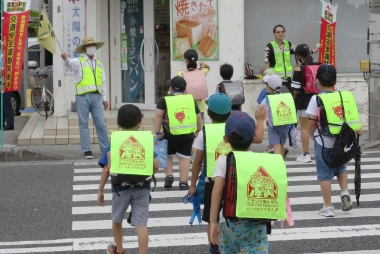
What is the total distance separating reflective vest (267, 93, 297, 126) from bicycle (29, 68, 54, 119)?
25.6 ft

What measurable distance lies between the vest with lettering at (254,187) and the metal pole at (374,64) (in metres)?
9.38

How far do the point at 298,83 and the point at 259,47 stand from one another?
4.34m

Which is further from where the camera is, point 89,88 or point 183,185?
point 89,88

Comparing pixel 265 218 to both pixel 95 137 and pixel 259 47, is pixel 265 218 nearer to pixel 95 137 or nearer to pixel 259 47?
pixel 95 137

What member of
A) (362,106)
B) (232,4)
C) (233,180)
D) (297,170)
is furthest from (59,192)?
(362,106)

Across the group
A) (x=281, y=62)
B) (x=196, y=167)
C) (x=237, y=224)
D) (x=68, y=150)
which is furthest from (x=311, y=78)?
(x=237, y=224)

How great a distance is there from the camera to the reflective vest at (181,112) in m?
9.83

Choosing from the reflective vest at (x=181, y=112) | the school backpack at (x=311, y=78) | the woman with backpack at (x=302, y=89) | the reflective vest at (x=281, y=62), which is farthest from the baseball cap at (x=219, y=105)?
the reflective vest at (x=281, y=62)

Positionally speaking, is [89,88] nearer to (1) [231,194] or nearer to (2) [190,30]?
(2) [190,30]

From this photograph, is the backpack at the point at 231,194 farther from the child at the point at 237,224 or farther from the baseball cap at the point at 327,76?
the baseball cap at the point at 327,76

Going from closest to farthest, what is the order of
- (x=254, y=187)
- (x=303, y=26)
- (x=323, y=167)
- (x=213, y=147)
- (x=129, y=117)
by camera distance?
(x=254, y=187)
(x=213, y=147)
(x=129, y=117)
(x=323, y=167)
(x=303, y=26)

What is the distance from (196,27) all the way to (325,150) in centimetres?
769

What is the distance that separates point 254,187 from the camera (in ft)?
17.1

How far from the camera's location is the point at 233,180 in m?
5.25
